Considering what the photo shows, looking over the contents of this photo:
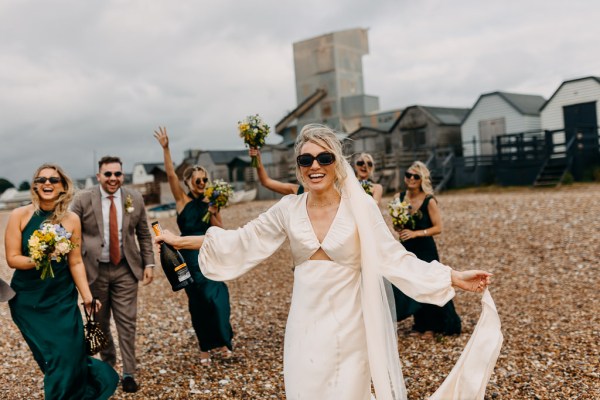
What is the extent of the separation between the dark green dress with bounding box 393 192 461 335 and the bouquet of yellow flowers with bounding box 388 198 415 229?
17cm

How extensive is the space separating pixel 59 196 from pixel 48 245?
71 cm

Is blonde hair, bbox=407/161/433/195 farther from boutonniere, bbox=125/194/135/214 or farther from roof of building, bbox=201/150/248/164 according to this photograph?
roof of building, bbox=201/150/248/164

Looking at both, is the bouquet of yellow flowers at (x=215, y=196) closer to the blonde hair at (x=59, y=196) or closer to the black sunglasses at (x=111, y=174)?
the black sunglasses at (x=111, y=174)

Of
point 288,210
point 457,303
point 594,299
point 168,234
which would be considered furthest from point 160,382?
point 594,299

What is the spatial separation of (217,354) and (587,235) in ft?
36.8

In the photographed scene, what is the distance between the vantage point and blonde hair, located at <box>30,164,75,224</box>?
18.5 feet

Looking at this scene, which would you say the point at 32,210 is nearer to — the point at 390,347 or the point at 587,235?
the point at 390,347

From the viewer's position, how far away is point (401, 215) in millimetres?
8172

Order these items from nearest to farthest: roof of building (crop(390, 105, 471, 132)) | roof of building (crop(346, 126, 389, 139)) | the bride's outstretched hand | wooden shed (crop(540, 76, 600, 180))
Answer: the bride's outstretched hand → wooden shed (crop(540, 76, 600, 180)) → roof of building (crop(390, 105, 471, 132)) → roof of building (crop(346, 126, 389, 139))

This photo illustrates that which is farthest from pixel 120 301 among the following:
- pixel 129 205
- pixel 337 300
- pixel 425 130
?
pixel 425 130

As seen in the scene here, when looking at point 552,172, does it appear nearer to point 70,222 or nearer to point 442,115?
point 442,115

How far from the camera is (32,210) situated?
5676 mm

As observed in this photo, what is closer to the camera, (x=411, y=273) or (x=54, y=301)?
(x=411, y=273)

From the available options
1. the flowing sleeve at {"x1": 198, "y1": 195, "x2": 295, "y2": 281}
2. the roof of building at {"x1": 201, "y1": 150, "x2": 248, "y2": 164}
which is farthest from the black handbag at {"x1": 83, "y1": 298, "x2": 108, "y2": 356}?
the roof of building at {"x1": 201, "y1": 150, "x2": 248, "y2": 164}
